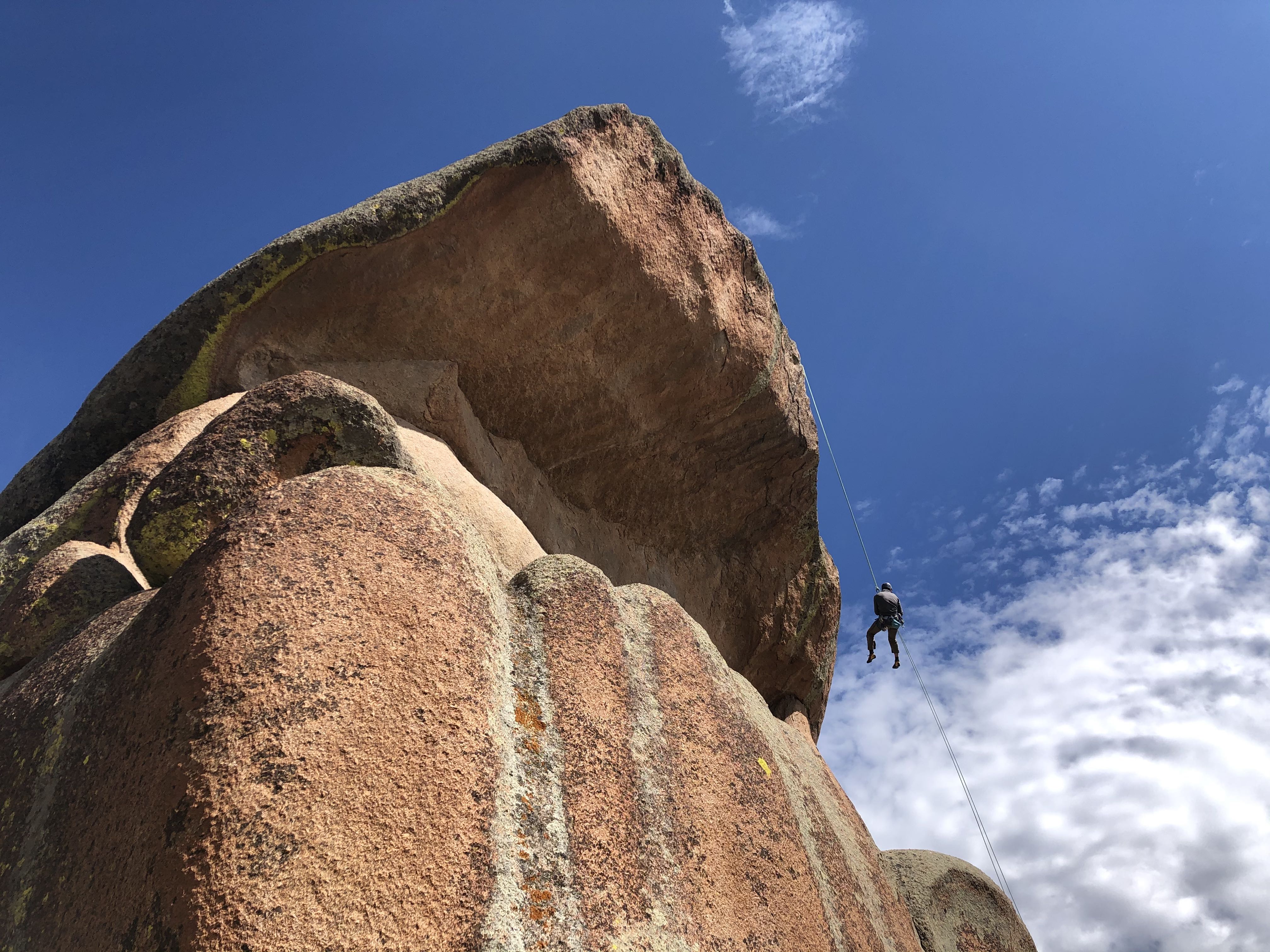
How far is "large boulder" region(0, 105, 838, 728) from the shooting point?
483 centimetres

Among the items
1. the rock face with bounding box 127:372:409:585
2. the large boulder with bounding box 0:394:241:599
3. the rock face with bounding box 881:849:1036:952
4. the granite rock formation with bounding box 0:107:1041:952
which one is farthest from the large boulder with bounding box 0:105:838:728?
the rock face with bounding box 881:849:1036:952

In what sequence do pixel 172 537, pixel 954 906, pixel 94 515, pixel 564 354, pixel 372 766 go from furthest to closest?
pixel 954 906 → pixel 564 354 → pixel 94 515 → pixel 172 537 → pixel 372 766

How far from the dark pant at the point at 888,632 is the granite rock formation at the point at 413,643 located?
12.6 feet

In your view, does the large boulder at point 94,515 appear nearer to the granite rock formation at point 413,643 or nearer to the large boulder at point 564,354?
the granite rock formation at point 413,643

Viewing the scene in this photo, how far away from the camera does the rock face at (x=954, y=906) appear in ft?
19.1

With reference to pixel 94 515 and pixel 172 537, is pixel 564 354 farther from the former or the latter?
pixel 172 537

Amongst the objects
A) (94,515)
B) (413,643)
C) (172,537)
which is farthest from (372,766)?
(94,515)

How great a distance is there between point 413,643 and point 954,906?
16.5ft

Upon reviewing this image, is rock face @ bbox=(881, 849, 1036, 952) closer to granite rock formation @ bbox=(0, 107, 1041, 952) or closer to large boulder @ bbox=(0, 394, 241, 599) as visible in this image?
granite rock formation @ bbox=(0, 107, 1041, 952)

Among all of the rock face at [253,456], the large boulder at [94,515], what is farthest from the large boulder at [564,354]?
the rock face at [253,456]

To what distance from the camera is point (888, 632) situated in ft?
33.2

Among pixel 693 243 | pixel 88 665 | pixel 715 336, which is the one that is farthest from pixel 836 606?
pixel 88 665

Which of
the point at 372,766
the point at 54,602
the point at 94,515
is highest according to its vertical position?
the point at 94,515

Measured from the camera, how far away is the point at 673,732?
10.3 feet
